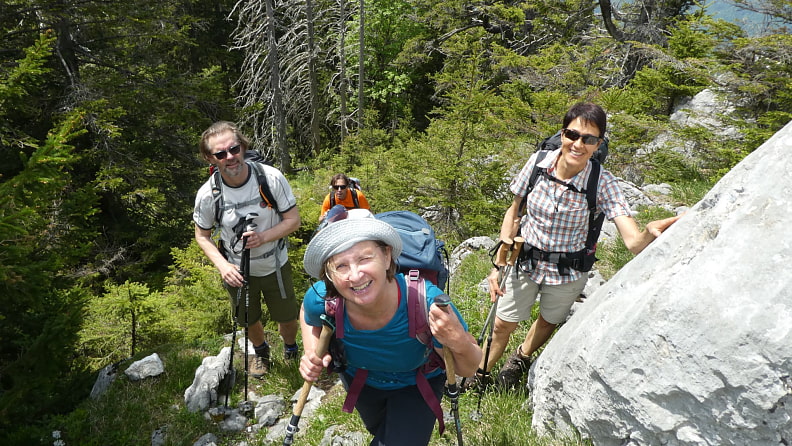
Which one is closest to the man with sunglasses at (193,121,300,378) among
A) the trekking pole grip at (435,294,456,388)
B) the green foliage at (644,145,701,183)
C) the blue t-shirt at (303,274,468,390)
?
the blue t-shirt at (303,274,468,390)

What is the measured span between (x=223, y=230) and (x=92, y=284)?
750cm

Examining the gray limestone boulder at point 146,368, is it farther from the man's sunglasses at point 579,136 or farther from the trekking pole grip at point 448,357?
the man's sunglasses at point 579,136

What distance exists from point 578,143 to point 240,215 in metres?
2.81

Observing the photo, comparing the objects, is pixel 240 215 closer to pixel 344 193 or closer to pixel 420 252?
pixel 420 252

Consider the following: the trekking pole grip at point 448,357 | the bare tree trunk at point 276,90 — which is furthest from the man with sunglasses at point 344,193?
the bare tree trunk at point 276,90

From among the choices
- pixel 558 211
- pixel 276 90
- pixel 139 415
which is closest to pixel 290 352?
pixel 139 415

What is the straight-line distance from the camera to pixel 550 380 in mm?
2752

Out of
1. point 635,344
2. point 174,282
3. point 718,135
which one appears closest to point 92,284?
point 174,282

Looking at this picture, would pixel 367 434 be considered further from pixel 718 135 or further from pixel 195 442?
pixel 718 135

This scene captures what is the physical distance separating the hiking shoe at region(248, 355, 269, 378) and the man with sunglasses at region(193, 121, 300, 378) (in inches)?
32.5

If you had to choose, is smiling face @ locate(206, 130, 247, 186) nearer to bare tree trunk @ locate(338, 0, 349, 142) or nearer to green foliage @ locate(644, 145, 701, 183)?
green foliage @ locate(644, 145, 701, 183)

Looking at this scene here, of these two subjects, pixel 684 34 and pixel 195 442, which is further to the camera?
pixel 684 34

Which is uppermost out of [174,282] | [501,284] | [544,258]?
[544,258]

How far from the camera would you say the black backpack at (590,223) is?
290 centimetres
